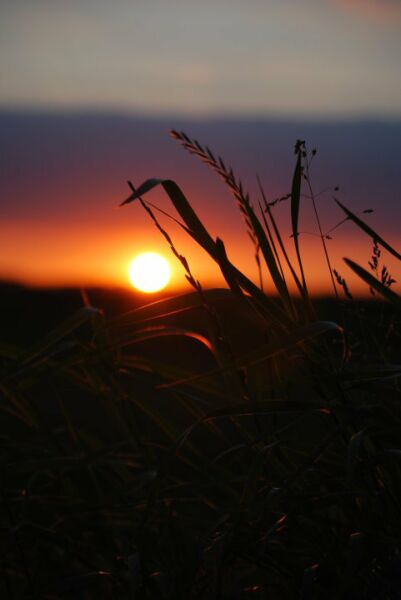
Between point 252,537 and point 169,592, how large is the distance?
Answer: 0.13 m

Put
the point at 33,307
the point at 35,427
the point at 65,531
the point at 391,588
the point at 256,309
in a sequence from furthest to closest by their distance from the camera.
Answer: the point at 33,307 < the point at 35,427 < the point at 65,531 < the point at 256,309 < the point at 391,588

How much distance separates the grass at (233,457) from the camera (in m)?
1.19

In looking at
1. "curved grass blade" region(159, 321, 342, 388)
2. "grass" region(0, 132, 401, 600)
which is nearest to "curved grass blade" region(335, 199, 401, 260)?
"grass" region(0, 132, 401, 600)

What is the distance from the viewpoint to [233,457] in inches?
56.3

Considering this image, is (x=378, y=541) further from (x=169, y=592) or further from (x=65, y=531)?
(x=65, y=531)

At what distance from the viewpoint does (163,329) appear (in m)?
1.41

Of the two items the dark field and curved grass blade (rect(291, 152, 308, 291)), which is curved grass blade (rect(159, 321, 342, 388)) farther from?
curved grass blade (rect(291, 152, 308, 291))

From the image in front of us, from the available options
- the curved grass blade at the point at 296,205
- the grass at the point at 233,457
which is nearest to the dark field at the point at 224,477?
the grass at the point at 233,457

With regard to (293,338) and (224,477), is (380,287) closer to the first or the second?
(293,338)

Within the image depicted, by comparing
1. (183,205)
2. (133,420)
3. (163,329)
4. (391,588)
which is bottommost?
(391,588)

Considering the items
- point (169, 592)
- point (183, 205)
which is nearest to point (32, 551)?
point (169, 592)

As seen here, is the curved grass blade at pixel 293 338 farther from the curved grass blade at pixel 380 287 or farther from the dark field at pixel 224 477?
the curved grass blade at pixel 380 287

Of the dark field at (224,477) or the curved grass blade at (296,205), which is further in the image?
the curved grass blade at (296,205)

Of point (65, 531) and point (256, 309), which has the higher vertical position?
point (256, 309)
